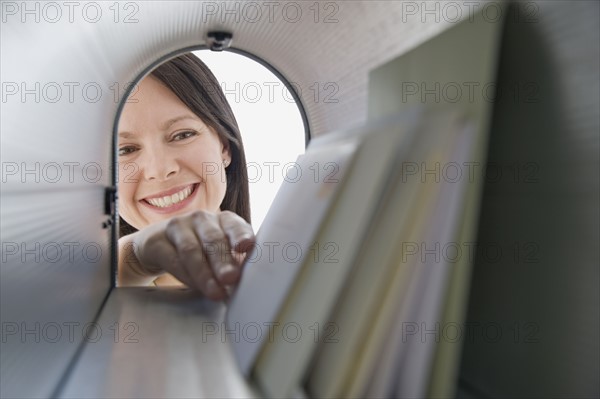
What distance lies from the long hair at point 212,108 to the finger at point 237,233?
227 centimetres

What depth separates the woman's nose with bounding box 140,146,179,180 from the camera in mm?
4449

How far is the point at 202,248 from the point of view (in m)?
2.09

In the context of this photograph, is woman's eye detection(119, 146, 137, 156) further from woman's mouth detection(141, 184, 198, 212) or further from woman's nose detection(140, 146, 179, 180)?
woman's mouth detection(141, 184, 198, 212)

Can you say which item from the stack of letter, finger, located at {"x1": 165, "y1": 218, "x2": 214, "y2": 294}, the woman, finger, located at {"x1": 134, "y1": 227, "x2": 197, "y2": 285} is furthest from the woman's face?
the stack of letter

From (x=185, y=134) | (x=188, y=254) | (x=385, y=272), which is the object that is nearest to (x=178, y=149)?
(x=185, y=134)

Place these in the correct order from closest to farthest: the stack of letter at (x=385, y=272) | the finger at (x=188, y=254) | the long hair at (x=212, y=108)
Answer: the stack of letter at (x=385, y=272) → the finger at (x=188, y=254) → the long hair at (x=212, y=108)

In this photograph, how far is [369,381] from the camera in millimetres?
942

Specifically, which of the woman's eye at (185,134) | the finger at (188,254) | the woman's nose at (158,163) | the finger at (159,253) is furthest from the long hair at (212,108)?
the finger at (188,254)

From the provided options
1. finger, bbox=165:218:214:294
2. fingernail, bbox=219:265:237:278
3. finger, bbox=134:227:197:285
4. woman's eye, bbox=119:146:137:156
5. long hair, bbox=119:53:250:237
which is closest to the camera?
fingernail, bbox=219:265:237:278

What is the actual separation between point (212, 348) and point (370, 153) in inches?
27.2

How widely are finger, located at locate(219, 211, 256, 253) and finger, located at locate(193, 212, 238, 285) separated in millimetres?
19

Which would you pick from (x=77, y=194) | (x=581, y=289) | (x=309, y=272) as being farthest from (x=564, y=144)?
(x=77, y=194)

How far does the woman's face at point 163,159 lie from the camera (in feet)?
14.6

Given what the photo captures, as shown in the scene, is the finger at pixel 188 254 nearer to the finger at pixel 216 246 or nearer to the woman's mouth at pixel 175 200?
the finger at pixel 216 246
